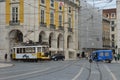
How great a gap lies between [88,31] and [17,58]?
38.0 metres

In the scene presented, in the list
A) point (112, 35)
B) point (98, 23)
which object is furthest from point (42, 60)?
point (112, 35)

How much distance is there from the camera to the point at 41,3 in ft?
244

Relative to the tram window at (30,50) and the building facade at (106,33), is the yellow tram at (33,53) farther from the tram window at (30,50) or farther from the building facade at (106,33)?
the building facade at (106,33)

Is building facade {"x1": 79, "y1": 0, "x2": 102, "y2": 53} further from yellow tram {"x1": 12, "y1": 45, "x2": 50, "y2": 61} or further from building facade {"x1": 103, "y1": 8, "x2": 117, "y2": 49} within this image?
yellow tram {"x1": 12, "y1": 45, "x2": 50, "y2": 61}

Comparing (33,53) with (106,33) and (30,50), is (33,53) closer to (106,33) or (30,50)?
(30,50)

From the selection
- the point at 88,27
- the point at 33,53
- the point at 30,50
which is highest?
the point at 88,27

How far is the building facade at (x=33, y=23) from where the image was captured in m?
72.3

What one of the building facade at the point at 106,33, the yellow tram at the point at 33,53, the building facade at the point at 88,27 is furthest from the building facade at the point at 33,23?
the building facade at the point at 106,33

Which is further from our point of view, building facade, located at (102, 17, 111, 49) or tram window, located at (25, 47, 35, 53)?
building facade, located at (102, 17, 111, 49)

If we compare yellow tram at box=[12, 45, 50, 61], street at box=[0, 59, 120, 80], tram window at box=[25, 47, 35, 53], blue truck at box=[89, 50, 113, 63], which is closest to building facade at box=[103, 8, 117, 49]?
blue truck at box=[89, 50, 113, 63]

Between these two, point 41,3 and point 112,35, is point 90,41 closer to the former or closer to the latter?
point 41,3

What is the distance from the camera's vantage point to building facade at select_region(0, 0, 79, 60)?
72312 mm

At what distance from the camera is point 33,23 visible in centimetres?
7219

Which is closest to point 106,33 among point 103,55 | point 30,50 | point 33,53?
point 103,55
